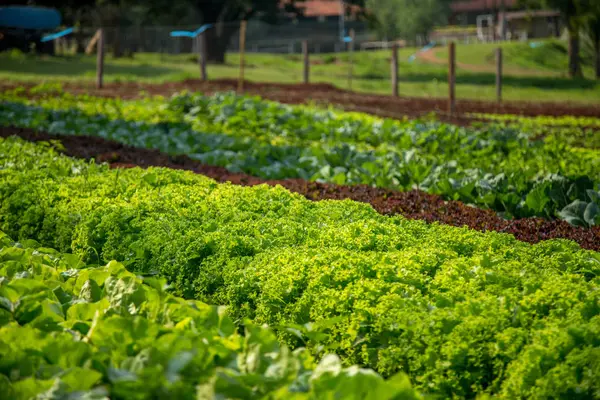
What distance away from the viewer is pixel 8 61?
36.2 m

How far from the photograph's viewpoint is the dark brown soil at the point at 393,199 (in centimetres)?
774

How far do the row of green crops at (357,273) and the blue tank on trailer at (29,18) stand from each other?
27640 millimetres

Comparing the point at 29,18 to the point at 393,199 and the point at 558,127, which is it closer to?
the point at 558,127

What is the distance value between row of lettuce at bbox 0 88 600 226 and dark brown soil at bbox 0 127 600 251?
51 centimetres

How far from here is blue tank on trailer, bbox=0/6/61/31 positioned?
1335 inches

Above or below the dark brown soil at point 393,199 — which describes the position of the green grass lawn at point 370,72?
above

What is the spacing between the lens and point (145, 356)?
3693 millimetres

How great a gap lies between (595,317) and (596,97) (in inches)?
1272

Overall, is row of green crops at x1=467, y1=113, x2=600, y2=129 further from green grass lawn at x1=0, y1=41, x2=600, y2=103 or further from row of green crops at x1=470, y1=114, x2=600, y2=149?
green grass lawn at x1=0, y1=41, x2=600, y2=103

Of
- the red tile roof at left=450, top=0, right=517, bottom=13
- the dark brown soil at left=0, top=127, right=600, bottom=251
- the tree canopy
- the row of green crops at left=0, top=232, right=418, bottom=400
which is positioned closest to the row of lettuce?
the dark brown soil at left=0, top=127, right=600, bottom=251

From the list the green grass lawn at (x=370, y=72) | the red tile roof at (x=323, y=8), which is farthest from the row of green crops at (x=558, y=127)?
the red tile roof at (x=323, y=8)

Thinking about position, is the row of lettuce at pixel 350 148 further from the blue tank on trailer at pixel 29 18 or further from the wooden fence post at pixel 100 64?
the blue tank on trailer at pixel 29 18

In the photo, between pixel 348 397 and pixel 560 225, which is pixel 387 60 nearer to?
pixel 560 225

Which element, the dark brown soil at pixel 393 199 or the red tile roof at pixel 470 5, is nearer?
the dark brown soil at pixel 393 199
